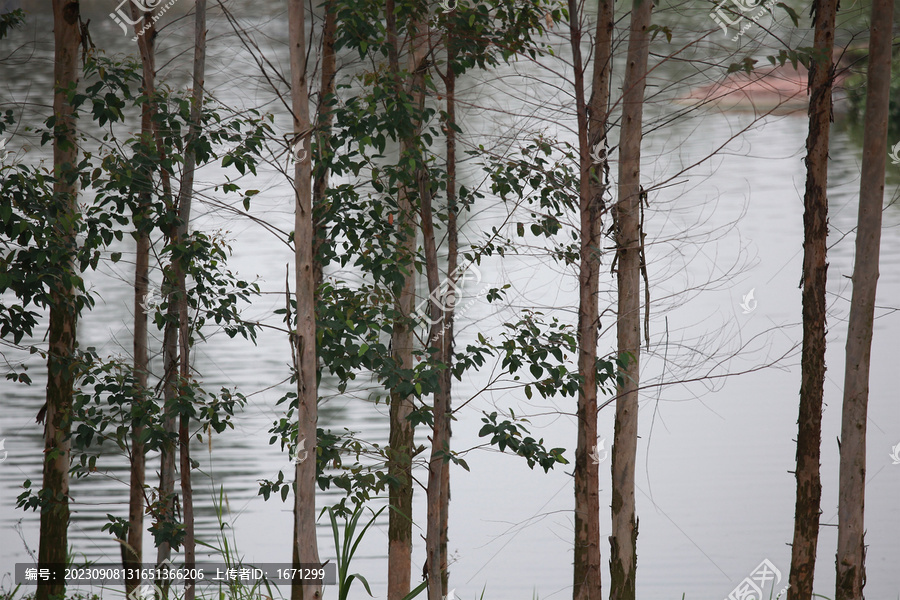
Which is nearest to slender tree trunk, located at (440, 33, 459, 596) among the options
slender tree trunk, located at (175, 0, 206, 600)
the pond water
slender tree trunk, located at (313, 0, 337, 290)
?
slender tree trunk, located at (313, 0, 337, 290)

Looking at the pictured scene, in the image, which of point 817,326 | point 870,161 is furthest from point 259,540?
point 870,161

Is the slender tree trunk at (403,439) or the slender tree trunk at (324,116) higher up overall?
the slender tree trunk at (324,116)

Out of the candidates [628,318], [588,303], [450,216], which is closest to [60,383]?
[450,216]

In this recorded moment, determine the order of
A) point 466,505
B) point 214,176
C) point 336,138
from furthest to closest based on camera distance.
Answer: point 214,176 → point 466,505 → point 336,138

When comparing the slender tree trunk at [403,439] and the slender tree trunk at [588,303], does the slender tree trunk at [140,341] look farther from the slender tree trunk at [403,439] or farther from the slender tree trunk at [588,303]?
the slender tree trunk at [588,303]

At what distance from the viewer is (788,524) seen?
5832 millimetres

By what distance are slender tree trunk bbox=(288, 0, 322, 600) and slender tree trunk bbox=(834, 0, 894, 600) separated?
8.84 ft

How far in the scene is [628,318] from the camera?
3951mm

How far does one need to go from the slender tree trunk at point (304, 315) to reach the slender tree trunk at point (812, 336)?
8.01 ft

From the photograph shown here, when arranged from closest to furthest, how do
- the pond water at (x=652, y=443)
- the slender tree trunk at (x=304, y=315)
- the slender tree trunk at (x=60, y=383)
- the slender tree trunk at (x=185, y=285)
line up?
1. the slender tree trunk at (x=304, y=315)
2. the slender tree trunk at (x=185, y=285)
3. the slender tree trunk at (x=60, y=383)
4. the pond water at (x=652, y=443)

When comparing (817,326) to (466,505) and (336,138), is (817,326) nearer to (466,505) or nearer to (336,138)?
(336,138)

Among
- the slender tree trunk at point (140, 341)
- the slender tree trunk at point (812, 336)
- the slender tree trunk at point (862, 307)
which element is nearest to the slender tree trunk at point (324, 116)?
the slender tree trunk at point (140, 341)

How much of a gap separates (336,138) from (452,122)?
1.88ft

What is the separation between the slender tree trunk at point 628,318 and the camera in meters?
3.85
